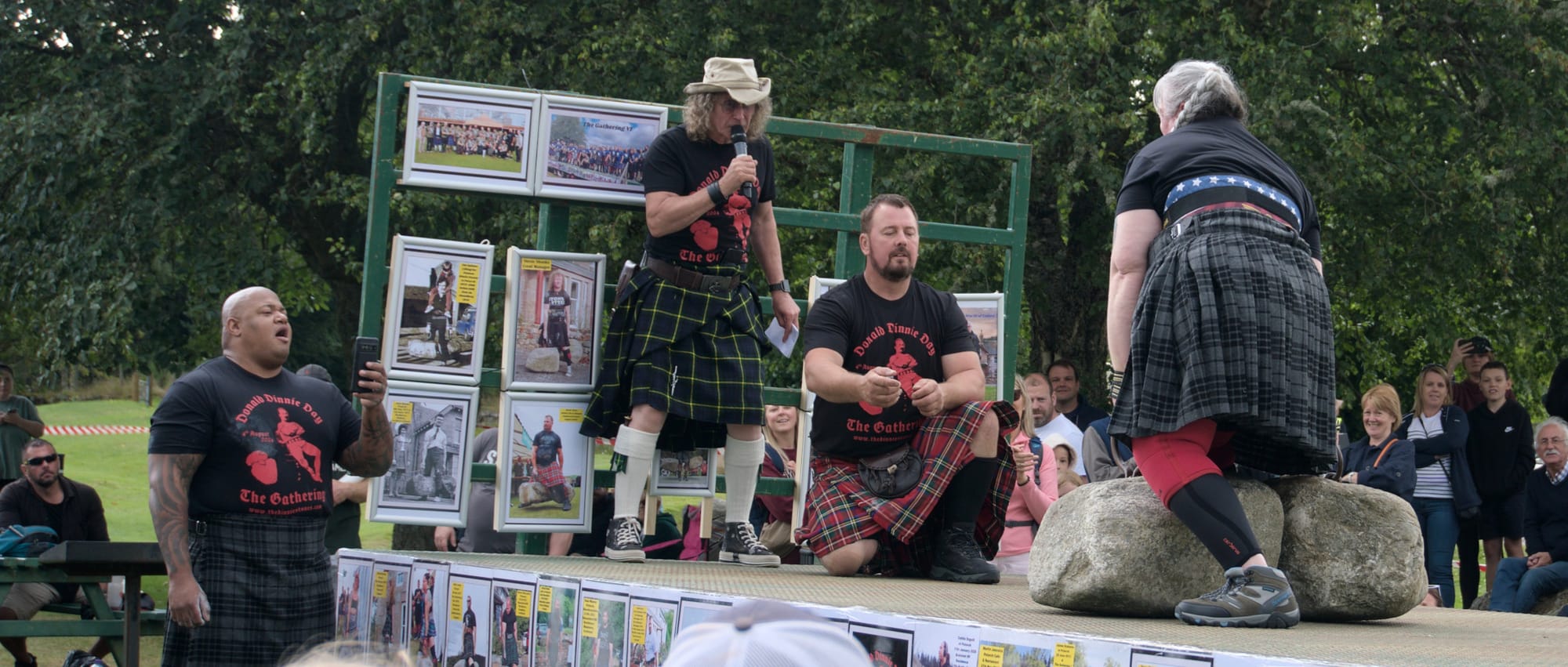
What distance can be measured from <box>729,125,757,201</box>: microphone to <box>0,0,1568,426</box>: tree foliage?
16.1 feet

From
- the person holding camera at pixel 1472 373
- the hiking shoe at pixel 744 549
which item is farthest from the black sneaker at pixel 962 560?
the person holding camera at pixel 1472 373

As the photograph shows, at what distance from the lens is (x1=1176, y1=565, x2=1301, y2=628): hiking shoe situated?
122 inches

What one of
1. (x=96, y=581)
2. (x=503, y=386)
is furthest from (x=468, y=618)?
(x=96, y=581)

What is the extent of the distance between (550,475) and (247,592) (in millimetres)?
1189

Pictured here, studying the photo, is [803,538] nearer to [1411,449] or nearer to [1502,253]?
[1411,449]

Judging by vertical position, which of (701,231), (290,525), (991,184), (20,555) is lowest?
(20,555)

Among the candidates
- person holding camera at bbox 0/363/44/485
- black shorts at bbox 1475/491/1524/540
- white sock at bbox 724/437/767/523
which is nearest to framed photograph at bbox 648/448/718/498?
white sock at bbox 724/437/767/523

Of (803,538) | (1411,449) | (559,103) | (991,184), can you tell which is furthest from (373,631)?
(991,184)

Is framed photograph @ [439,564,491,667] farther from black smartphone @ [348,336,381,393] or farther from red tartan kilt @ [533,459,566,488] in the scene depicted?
red tartan kilt @ [533,459,566,488]

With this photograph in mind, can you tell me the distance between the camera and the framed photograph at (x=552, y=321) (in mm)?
5176

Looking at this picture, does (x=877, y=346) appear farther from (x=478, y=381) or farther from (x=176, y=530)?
(x=176, y=530)

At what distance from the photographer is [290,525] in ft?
14.4

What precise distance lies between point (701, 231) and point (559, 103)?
2.59 feet

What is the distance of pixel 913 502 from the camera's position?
4.71 meters
